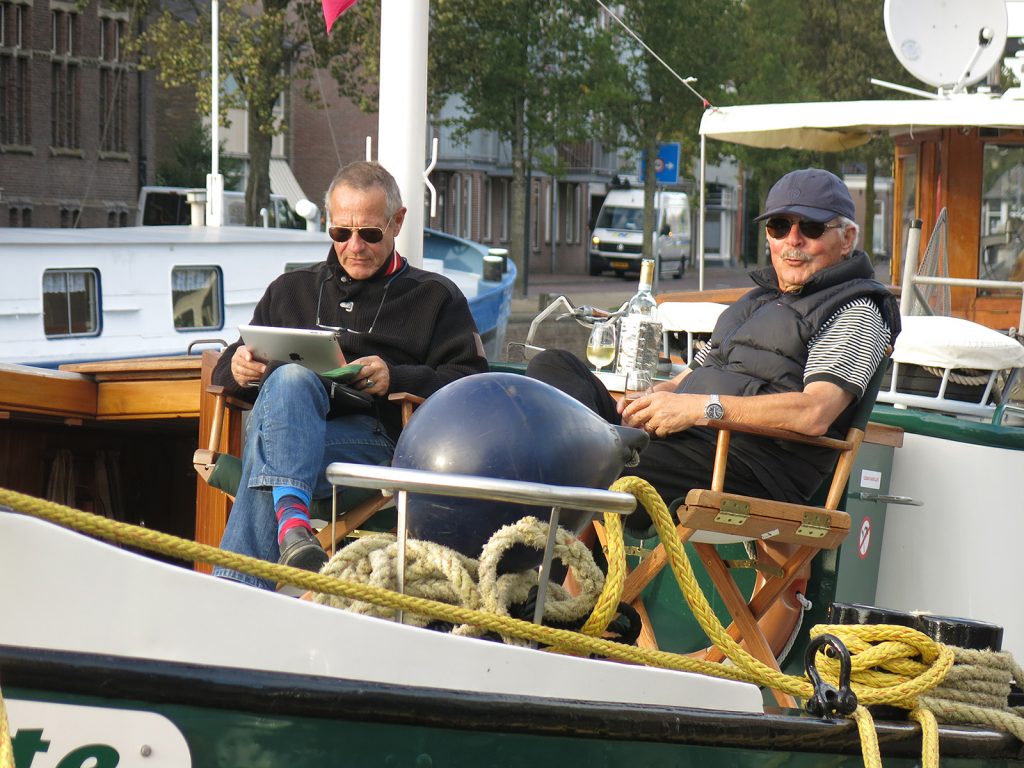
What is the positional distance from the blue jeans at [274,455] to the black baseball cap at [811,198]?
4.97ft

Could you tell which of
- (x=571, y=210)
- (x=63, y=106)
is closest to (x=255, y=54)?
(x=63, y=106)

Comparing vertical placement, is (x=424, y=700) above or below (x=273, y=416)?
below

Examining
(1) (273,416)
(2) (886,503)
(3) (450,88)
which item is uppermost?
(3) (450,88)

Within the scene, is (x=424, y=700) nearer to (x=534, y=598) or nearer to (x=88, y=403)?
(x=534, y=598)

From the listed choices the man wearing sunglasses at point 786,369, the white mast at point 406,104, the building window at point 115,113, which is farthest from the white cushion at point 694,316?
the building window at point 115,113

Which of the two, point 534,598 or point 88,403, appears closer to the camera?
point 534,598

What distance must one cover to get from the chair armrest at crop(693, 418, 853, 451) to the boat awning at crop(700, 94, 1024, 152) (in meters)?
3.06

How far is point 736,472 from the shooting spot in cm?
470

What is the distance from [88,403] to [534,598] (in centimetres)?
292

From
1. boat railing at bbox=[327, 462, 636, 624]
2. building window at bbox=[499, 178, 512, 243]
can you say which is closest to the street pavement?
building window at bbox=[499, 178, 512, 243]

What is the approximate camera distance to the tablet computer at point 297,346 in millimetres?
4641

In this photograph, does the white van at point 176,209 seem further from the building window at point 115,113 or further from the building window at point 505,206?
the building window at point 505,206

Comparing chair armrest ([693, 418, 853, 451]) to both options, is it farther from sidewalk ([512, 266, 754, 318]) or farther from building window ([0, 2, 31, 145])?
building window ([0, 2, 31, 145])

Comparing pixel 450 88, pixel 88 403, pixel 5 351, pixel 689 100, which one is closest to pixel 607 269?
pixel 689 100
